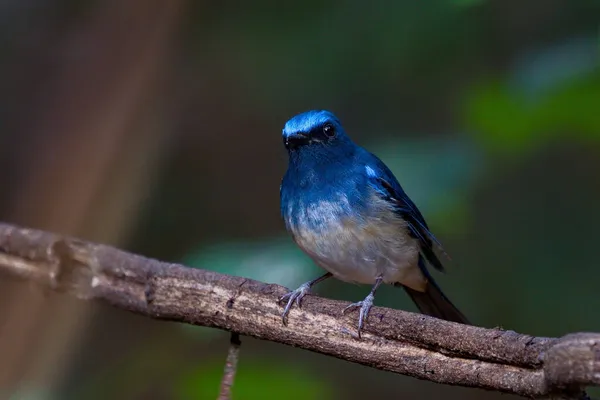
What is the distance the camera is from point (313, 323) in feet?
9.30

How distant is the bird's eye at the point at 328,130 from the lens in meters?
3.71

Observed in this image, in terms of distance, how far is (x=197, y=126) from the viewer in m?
6.38

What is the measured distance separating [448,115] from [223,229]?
198 cm

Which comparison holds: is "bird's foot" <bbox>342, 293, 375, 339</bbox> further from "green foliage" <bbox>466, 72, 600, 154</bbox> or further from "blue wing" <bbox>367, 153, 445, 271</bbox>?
"green foliage" <bbox>466, 72, 600, 154</bbox>

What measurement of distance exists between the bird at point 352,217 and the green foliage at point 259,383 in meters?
0.54

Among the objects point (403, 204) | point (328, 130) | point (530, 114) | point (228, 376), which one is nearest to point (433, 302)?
point (403, 204)

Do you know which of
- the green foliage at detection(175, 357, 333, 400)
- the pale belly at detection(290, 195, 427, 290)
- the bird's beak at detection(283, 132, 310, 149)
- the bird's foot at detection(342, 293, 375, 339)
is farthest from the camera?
the bird's beak at detection(283, 132, 310, 149)

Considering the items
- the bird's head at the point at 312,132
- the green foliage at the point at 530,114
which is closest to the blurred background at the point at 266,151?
the green foliage at the point at 530,114

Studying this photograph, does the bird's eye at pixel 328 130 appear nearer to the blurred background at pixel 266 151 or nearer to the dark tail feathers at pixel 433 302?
the blurred background at pixel 266 151

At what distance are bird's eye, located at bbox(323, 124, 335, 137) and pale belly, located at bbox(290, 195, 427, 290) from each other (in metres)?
0.41

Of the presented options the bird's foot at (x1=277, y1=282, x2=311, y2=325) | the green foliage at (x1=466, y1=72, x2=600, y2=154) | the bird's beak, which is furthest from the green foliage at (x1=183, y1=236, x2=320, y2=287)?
the green foliage at (x1=466, y1=72, x2=600, y2=154)

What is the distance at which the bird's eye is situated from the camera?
12.2 ft

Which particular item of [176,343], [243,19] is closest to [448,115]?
[243,19]

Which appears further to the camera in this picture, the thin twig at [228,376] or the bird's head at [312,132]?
the bird's head at [312,132]
